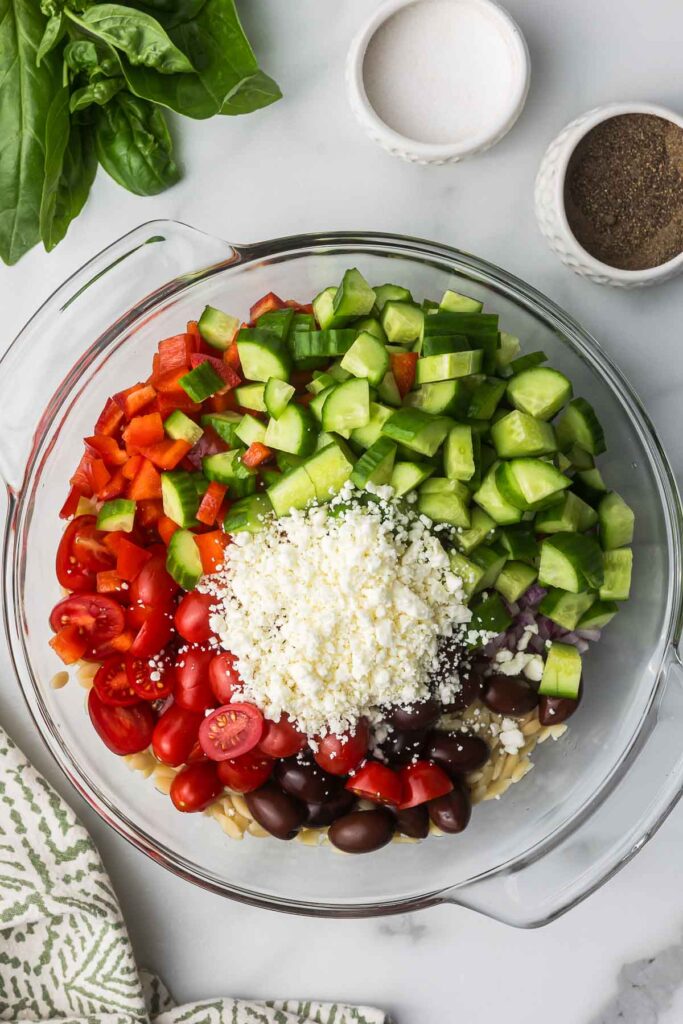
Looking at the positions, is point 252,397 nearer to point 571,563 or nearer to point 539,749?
point 571,563

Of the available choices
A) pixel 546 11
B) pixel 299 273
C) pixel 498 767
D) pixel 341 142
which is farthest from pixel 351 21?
pixel 498 767

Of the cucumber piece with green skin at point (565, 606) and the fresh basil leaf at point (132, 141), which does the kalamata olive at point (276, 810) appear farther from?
the fresh basil leaf at point (132, 141)

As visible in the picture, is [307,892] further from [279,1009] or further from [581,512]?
[581,512]

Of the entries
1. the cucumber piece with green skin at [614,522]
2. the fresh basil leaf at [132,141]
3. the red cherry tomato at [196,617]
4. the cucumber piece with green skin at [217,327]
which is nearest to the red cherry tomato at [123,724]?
the red cherry tomato at [196,617]

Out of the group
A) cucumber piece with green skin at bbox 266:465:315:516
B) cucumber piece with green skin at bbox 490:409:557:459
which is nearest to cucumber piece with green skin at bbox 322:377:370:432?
cucumber piece with green skin at bbox 266:465:315:516

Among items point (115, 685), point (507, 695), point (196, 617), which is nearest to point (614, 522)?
point (507, 695)

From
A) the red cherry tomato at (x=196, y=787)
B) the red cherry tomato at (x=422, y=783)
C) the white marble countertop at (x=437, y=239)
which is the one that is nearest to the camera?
the red cherry tomato at (x=422, y=783)

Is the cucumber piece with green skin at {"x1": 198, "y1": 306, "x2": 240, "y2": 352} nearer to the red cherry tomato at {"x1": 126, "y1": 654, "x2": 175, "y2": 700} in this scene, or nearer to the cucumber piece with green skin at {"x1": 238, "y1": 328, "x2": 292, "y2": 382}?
the cucumber piece with green skin at {"x1": 238, "y1": 328, "x2": 292, "y2": 382}
